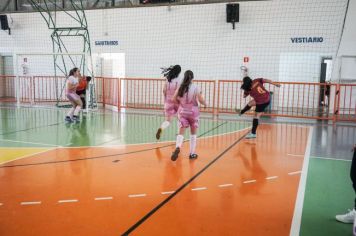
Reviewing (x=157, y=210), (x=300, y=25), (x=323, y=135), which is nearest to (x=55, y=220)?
(x=157, y=210)

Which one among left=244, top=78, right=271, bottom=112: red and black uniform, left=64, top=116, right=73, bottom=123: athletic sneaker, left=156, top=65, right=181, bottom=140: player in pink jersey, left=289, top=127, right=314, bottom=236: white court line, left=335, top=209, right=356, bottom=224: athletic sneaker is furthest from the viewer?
left=64, top=116, right=73, bottom=123: athletic sneaker

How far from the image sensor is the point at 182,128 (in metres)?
7.35

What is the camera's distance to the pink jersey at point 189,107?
23.0 ft

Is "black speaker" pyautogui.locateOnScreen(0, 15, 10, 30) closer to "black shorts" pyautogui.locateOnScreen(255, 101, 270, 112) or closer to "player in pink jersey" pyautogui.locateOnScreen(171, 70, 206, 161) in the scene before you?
"black shorts" pyautogui.locateOnScreen(255, 101, 270, 112)

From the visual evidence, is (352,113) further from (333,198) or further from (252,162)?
(333,198)

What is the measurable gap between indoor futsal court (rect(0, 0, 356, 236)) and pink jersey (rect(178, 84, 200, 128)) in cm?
3

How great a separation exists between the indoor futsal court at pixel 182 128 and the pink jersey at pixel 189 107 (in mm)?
28

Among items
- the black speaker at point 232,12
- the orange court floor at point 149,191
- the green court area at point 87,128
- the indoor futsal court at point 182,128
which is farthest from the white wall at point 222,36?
the orange court floor at point 149,191

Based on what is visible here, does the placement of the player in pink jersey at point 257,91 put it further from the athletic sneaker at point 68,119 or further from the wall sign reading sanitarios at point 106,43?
the wall sign reading sanitarios at point 106,43

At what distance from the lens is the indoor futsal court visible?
173 inches

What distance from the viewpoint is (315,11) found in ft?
50.3

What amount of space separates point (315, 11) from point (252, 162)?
10.7 m

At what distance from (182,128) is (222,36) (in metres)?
10.6

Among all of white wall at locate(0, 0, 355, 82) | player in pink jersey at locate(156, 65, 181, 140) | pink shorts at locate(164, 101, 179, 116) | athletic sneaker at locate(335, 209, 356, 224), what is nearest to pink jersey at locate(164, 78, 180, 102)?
player in pink jersey at locate(156, 65, 181, 140)
